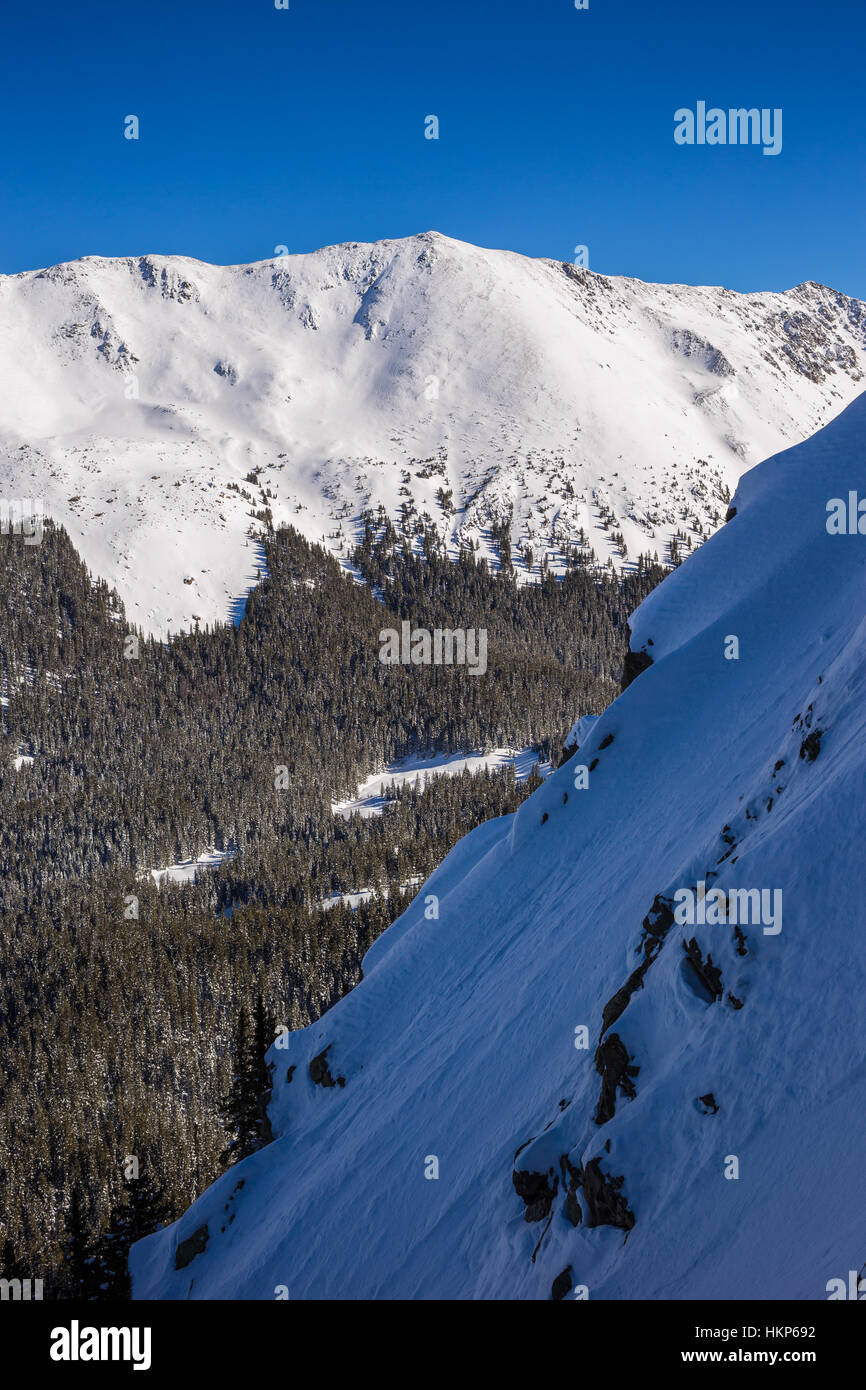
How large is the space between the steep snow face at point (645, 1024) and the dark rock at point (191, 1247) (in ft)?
1.04

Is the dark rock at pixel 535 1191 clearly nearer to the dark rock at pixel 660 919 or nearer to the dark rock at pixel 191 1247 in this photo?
the dark rock at pixel 660 919

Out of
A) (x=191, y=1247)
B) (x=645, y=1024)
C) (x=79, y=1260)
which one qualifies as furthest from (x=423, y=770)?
(x=645, y=1024)

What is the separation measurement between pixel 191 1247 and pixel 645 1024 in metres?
24.7

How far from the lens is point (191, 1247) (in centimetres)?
3316

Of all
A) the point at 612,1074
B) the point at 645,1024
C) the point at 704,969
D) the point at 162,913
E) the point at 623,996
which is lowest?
the point at 162,913

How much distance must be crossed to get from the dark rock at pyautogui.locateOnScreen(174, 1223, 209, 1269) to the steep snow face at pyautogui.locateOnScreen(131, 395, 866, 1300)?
32 cm

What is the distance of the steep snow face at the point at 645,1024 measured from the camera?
50.6 ft

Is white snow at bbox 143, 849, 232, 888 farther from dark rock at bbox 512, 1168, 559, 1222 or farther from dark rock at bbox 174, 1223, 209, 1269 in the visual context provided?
dark rock at bbox 512, 1168, 559, 1222

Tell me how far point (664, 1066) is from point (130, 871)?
5382 inches

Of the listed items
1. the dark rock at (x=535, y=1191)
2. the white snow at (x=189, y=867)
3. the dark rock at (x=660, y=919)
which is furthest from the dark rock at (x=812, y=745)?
the white snow at (x=189, y=867)

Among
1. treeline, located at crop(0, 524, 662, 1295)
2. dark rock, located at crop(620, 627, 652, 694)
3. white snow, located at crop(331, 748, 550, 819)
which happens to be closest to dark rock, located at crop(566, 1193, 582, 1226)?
dark rock, located at crop(620, 627, 652, 694)

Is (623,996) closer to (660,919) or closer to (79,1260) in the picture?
(660,919)

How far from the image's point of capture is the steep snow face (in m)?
15.4
